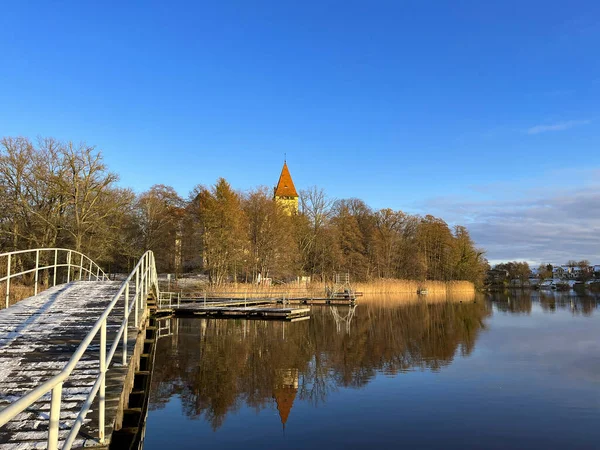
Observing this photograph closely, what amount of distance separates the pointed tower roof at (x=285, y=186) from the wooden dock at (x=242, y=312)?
52.3 meters

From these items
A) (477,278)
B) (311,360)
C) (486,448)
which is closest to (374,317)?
(311,360)

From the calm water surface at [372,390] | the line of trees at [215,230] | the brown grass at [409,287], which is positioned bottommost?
the calm water surface at [372,390]

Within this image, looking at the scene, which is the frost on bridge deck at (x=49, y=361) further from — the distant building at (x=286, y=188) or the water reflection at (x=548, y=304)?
the distant building at (x=286, y=188)

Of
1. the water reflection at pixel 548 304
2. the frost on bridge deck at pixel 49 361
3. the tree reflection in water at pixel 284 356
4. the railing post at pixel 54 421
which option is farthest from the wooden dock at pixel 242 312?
the railing post at pixel 54 421

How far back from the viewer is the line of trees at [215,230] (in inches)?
1190

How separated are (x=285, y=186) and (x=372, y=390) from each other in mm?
71315

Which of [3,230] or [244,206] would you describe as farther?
[244,206]

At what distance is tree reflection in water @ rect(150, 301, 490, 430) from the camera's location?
11.6 meters

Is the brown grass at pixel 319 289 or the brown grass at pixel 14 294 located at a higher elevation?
the brown grass at pixel 14 294

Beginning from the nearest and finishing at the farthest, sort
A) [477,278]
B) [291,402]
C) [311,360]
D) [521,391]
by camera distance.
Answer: [291,402]
[521,391]
[311,360]
[477,278]

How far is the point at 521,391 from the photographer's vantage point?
12.0m

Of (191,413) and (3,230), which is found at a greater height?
(3,230)

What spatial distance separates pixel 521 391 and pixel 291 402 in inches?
232

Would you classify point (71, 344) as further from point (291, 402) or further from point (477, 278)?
point (477, 278)
